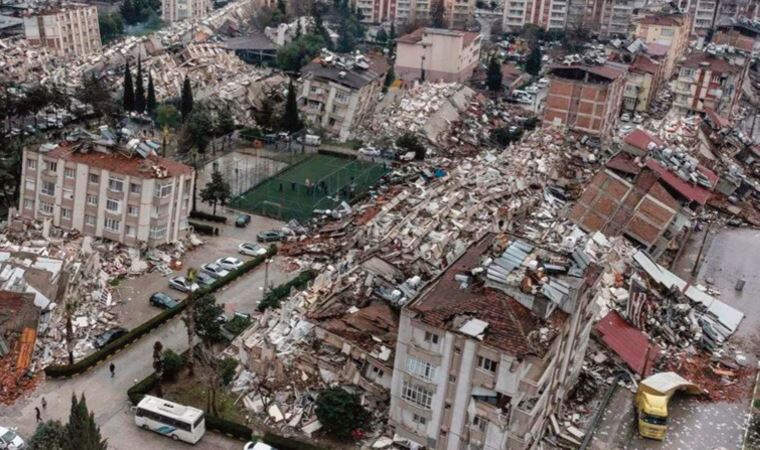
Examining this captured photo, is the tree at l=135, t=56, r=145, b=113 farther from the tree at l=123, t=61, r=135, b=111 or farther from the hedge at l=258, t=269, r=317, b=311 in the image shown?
the hedge at l=258, t=269, r=317, b=311

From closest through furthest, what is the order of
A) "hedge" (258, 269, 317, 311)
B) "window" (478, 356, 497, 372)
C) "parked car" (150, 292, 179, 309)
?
1. "window" (478, 356, 497, 372)
2. "parked car" (150, 292, 179, 309)
3. "hedge" (258, 269, 317, 311)

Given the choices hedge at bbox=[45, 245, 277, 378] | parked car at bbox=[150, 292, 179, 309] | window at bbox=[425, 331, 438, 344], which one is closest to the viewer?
window at bbox=[425, 331, 438, 344]

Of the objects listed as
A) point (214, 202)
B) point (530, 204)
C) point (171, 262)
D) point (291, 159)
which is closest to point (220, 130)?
point (291, 159)

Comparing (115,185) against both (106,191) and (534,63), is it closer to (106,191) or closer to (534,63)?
(106,191)

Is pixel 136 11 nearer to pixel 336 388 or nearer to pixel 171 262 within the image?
pixel 171 262

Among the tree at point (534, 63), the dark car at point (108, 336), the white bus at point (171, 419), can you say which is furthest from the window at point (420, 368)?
the tree at point (534, 63)

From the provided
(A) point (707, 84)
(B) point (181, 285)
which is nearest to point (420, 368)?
(B) point (181, 285)

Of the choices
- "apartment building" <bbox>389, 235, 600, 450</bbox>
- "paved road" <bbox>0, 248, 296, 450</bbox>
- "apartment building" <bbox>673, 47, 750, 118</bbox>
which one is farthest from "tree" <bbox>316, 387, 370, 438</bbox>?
"apartment building" <bbox>673, 47, 750, 118</bbox>

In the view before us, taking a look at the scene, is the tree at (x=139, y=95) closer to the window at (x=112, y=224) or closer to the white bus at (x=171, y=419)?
the window at (x=112, y=224)
